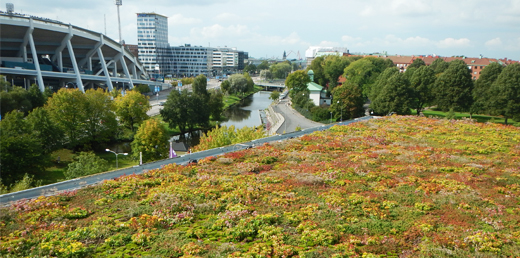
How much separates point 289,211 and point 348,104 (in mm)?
43567

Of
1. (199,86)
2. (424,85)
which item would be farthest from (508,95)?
(199,86)

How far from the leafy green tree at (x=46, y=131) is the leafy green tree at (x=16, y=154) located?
2791mm

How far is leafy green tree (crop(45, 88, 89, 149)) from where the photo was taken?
1510 inches

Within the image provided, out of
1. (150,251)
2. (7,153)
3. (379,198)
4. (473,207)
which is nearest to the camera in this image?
(150,251)

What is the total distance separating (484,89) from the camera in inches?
2098

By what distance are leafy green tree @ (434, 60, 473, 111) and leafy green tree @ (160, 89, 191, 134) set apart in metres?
39.8

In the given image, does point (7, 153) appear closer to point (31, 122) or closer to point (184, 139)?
point (31, 122)

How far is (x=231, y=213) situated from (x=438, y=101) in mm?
51325

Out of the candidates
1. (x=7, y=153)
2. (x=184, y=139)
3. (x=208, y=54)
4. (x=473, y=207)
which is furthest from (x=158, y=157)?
(x=208, y=54)

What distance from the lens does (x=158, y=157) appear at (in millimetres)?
34188

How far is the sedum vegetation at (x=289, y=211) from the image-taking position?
10.0m

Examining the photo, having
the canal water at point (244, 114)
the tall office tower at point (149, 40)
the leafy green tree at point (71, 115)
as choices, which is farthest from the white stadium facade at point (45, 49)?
the tall office tower at point (149, 40)

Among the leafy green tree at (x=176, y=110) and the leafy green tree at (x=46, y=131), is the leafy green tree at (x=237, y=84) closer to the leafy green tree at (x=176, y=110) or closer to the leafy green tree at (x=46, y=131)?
the leafy green tree at (x=176, y=110)

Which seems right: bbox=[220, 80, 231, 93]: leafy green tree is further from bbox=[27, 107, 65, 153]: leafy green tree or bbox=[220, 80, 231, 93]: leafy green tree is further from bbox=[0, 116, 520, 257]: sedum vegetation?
bbox=[0, 116, 520, 257]: sedum vegetation
